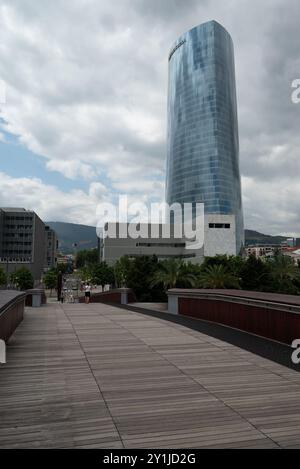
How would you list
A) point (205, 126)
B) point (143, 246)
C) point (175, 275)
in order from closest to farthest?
point (175, 275)
point (143, 246)
point (205, 126)

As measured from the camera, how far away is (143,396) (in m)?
5.57

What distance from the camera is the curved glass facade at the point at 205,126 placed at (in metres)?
153

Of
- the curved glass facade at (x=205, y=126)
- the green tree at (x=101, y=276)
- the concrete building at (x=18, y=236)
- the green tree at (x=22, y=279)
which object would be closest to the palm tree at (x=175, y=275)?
the green tree at (x=22, y=279)

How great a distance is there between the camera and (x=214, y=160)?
6014 inches

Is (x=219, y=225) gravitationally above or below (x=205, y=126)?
below

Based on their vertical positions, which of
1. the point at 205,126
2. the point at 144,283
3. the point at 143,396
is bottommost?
the point at 143,396

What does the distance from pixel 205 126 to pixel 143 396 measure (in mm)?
159549

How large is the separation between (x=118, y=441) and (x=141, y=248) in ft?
402

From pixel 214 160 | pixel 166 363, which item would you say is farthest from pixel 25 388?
pixel 214 160

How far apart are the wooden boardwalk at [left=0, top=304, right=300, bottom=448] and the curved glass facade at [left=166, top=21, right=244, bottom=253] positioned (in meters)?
144

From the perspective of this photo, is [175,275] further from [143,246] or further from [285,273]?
[143,246]

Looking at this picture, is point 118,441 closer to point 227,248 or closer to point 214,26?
point 227,248

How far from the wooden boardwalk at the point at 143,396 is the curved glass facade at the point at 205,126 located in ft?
472

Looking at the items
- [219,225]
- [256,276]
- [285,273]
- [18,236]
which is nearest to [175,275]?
[285,273]
